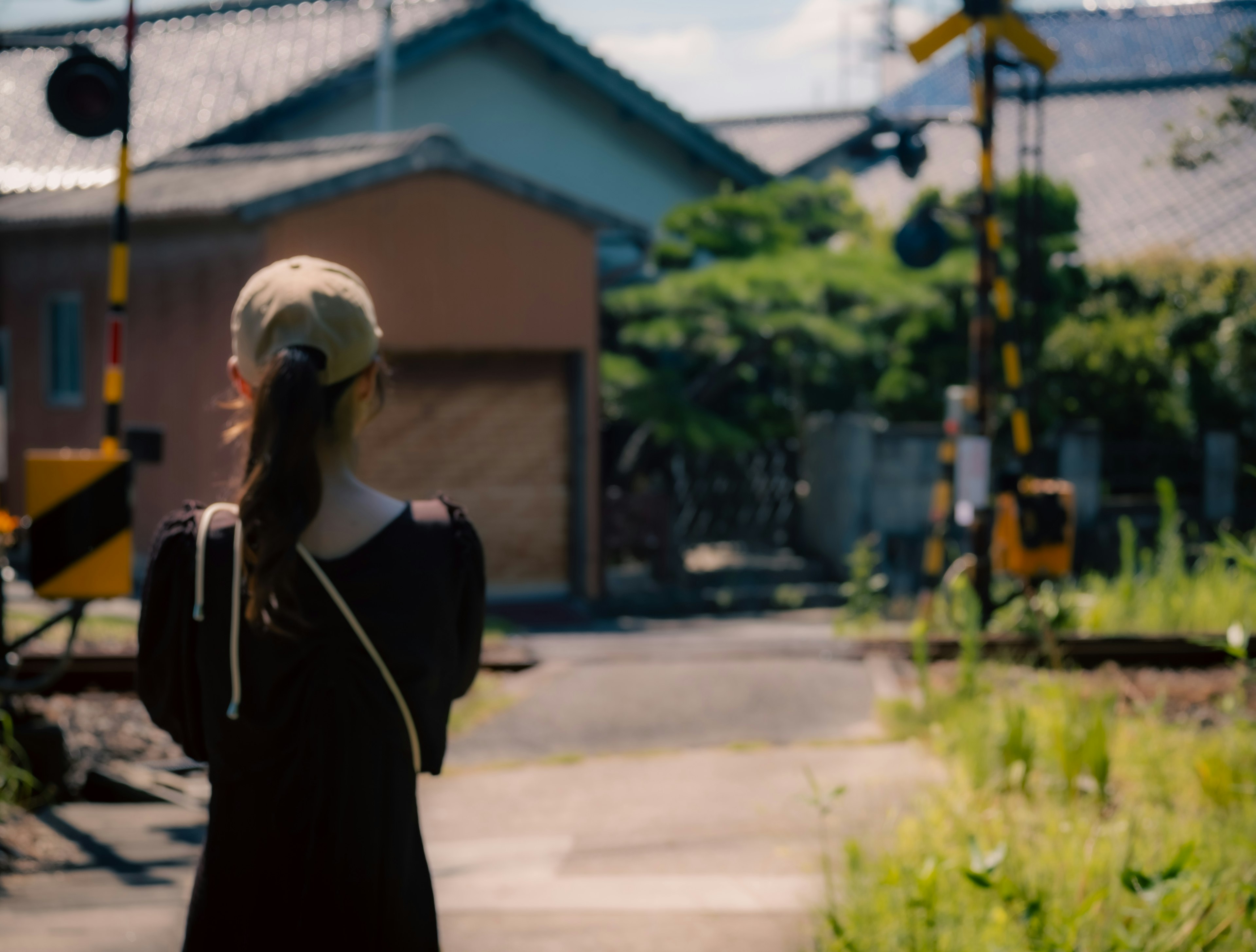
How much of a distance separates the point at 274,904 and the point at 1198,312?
18.4 metres

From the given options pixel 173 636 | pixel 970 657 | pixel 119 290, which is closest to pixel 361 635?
pixel 173 636

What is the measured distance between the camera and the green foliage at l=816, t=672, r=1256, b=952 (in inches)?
140

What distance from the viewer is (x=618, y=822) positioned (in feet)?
18.8

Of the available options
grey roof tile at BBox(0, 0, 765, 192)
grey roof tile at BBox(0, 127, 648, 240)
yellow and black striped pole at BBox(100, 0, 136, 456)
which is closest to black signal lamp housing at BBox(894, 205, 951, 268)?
grey roof tile at BBox(0, 127, 648, 240)

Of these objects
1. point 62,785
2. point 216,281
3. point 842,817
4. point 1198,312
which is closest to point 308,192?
point 216,281

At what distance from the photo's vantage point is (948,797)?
16.3 feet

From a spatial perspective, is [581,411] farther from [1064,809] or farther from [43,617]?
[1064,809]

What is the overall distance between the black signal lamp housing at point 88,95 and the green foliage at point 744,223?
12.8 meters

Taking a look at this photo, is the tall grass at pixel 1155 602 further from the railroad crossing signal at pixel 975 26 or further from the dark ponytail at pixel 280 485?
the dark ponytail at pixel 280 485

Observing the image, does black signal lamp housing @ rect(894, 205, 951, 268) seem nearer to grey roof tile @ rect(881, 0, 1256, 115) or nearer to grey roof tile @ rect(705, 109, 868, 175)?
grey roof tile @ rect(881, 0, 1256, 115)

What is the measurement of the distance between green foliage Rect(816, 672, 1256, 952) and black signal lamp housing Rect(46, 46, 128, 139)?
14.0 ft

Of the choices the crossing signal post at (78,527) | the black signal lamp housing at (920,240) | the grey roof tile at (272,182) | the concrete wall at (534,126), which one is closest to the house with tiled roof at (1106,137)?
the concrete wall at (534,126)

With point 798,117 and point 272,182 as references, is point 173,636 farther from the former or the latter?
point 798,117

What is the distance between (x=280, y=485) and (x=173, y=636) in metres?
0.33
